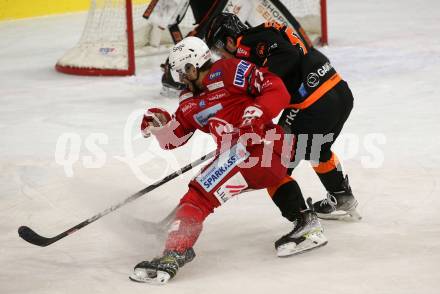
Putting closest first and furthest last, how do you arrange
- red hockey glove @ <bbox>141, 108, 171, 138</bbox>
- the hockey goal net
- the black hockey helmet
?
red hockey glove @ <bbox>141, 108, 171, 138</bbox> → the black hockey helmet → the hockey goal net

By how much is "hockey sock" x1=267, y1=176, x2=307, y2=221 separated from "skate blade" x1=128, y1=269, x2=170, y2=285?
1.97ft

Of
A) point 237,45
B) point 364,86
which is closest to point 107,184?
point 237,45

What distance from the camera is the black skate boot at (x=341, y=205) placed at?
3.80 m

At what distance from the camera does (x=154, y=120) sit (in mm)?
3582

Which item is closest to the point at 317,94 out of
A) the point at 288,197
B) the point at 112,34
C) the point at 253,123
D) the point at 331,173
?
the point at 331,173

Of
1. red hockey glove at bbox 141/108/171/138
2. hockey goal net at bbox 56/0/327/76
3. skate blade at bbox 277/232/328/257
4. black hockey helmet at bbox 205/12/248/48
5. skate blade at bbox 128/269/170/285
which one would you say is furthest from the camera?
hockey goal net at bbox 56/0/327/76

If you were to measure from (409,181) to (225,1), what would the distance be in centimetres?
294

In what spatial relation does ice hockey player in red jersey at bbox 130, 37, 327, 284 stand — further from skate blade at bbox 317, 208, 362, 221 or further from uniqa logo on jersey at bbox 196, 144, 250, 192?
skate blade at bbox 317, 208, 362, 221

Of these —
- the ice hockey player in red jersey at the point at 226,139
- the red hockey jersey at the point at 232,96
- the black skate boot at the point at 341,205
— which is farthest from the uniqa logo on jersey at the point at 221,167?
the black skate boot at the point at 341,205

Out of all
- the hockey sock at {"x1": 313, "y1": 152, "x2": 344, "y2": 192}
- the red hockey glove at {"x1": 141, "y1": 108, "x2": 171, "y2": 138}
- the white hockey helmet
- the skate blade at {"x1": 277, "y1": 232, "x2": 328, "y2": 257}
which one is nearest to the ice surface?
the skate blade at {"x1": 277, "y1": 232, "x2": 328, "y2": 257}

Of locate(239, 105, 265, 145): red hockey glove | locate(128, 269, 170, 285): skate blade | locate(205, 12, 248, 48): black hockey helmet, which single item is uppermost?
locate(205, 12, 248, 48): black hockey helmet

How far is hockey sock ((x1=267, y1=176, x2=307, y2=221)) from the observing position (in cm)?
343

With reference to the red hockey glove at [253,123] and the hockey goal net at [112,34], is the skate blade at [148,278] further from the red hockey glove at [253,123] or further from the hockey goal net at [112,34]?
the hockey goal net at [112,34]

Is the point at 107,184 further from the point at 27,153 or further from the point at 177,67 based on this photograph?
the point at 177,67
